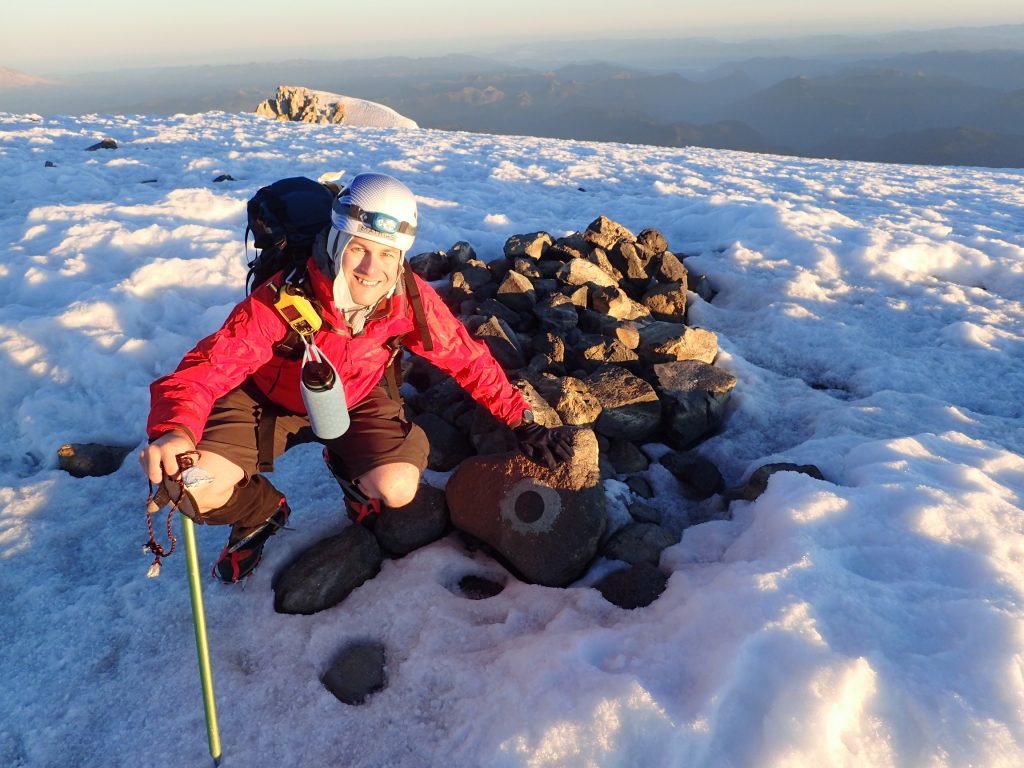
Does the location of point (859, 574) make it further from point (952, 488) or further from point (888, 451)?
point (888, 451)

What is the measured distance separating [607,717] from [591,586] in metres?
0.96

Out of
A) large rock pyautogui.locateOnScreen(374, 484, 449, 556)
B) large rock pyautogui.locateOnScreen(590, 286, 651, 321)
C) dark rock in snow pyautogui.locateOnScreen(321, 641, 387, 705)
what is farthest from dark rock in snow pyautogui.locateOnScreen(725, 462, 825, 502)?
dark rock in snow pyautogui.locateOnScreen(321, 641, 387, 705)

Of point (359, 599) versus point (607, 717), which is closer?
point (607, 717)

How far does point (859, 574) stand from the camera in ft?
7.91

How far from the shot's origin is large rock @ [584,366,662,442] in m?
3.92

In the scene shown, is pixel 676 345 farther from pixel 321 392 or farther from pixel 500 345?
pixel 321 392

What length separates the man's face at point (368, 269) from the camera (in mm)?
2506

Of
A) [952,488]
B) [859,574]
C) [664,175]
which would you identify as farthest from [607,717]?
[664,175]

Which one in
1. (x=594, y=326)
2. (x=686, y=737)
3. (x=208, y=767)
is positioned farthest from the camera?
(x=594, y=326)

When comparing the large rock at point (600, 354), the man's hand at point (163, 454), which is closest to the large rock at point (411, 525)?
the man's hand at point (163, 454)

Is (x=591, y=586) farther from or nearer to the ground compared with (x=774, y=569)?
nearer to the ground

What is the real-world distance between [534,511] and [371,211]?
1.73m

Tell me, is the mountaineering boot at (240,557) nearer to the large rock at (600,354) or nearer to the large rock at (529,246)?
the large rock at (600,354)

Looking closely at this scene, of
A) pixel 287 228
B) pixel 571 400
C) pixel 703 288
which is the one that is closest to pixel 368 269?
pixel 287 228
